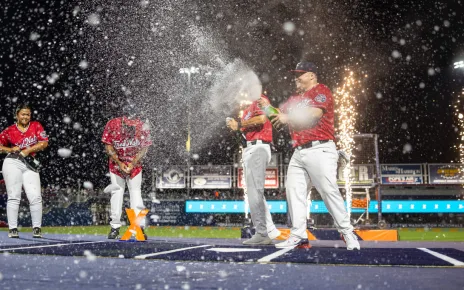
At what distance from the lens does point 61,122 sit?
26500 millimetres

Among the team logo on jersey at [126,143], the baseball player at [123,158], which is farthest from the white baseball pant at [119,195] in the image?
the team logo on jersey at [126,143]

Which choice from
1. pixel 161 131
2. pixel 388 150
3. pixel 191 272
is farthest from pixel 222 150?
pixel 191 272

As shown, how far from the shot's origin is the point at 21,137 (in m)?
7.38

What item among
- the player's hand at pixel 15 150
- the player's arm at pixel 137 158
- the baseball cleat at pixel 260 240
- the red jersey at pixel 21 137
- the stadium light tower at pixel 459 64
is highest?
the stadium light tower at pixel 459 64

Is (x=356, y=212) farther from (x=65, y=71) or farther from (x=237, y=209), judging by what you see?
(x=65, y=71)

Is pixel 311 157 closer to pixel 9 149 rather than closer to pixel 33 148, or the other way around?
pixel 33 148

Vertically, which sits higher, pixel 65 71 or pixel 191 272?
pixel 65 71

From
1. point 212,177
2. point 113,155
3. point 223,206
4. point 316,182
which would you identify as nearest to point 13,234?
point 113,155

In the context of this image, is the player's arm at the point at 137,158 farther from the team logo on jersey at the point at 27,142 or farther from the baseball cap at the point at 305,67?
the baseball cap at the point at 305,67

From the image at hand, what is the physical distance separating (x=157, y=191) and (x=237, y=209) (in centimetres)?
789

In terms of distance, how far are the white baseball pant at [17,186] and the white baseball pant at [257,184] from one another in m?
3.59

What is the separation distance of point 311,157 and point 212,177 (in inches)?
1090

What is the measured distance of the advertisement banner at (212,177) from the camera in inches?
1267

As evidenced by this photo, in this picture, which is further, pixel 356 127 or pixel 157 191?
pixel 356 127
